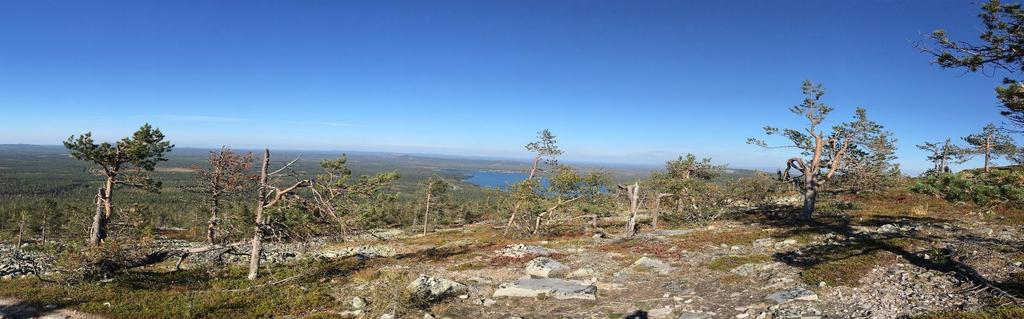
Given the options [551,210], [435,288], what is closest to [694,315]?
[435,288]

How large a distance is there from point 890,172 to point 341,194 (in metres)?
34.4

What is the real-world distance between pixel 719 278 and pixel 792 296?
382cm

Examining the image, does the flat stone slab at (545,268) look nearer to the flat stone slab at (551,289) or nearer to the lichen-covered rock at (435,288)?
the flat stone slab at (551,289)

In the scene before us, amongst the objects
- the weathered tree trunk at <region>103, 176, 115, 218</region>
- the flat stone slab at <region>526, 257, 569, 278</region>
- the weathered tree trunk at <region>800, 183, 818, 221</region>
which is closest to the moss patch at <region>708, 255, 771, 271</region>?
the flat stone slab at <region>526, 257, 569, 278</region>

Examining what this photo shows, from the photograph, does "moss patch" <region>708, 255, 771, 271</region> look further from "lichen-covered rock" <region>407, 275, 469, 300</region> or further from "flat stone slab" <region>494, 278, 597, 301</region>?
"lichen-covered rock" <region>407, 275, 469, 300</region>

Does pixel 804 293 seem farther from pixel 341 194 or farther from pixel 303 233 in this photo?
pixel 303 233

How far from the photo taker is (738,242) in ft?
82.3

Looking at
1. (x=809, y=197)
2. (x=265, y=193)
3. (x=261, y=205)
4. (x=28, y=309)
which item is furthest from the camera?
(x=809, y=197)

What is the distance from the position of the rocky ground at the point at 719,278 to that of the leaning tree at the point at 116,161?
486 centimetres

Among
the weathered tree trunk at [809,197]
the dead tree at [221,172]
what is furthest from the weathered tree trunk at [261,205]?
the weathered tree trunk at [809,197]

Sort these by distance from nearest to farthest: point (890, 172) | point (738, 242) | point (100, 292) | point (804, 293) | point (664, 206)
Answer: point (804, 293)
point (100, 292)
point (738, 242)
point (890, 172)
point (664, 206)

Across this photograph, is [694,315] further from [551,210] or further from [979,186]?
[551,210]

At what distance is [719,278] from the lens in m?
16.8

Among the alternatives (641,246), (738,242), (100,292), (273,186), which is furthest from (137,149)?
(738,242)
